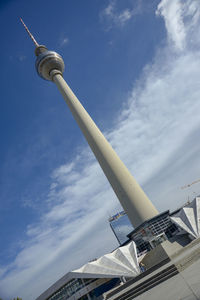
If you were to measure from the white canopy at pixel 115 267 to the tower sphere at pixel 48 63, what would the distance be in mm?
55835

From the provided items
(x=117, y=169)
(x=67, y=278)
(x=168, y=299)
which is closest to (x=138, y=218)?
(x=117, y=169)

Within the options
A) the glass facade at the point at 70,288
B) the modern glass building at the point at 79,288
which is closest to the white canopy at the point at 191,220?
the modern glass building at the point at 79,288

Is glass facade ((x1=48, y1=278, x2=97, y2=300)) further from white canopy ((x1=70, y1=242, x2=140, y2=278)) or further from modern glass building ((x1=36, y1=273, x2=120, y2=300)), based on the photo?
white canopy ((x1=70, y1=242, x2=140, y2=278))

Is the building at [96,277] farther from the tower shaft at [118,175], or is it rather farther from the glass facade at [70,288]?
the tower shaft at [118,175]

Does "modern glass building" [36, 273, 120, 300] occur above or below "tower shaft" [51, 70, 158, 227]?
below

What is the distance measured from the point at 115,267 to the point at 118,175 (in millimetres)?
15257

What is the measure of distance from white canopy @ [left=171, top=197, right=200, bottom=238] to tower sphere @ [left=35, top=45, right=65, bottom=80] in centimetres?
Result: 5568

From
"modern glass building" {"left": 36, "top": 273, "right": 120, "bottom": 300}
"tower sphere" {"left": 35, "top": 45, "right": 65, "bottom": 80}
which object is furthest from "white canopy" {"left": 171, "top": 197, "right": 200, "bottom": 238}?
"tower sphere" {"left": 35, "top": 45, "right": 65, "bottom": 80}

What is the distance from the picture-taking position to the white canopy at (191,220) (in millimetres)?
22125

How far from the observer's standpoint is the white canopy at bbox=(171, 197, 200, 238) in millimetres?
22125

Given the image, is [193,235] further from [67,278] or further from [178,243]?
[67,278]

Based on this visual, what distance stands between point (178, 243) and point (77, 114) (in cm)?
3234

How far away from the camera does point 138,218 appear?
2809cm

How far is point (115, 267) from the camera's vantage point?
1964 centimetres
